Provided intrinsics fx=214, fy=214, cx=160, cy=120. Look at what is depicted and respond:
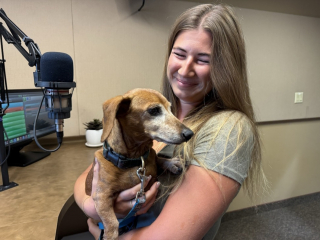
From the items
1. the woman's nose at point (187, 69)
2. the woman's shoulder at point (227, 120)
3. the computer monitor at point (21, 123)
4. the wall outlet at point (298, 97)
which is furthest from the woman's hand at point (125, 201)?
the wall outlet at point (298, 97)

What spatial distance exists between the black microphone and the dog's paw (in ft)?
1.25

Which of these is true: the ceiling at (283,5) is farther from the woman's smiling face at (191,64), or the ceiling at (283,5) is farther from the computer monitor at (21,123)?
the computer monitor at (21,123)

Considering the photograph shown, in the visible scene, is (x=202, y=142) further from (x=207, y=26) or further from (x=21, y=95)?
(x=21, y=95)

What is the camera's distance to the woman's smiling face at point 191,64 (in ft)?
2.28

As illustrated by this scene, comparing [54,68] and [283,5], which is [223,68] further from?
[283,5]

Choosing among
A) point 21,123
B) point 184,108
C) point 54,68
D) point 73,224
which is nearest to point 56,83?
point 54,68

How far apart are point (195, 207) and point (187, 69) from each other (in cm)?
42

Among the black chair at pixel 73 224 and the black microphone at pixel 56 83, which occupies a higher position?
the black microphone at pixel 56 83

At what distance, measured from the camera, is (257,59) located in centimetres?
212

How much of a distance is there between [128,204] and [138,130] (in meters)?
0.23

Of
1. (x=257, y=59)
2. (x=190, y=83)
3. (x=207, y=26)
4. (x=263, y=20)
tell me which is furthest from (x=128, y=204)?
(x=263, y=20)

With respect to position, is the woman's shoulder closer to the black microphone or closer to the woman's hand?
the woman's hand

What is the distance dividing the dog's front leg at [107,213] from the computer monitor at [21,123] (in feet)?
2.88

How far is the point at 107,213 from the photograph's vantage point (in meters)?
0.66
